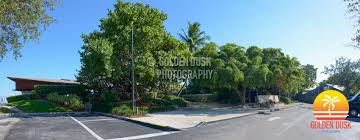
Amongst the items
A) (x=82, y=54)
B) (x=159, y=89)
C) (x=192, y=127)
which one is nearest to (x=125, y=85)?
(x=159, y=89)

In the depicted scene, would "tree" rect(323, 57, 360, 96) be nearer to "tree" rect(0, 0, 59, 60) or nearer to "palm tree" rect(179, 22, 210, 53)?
"palm tree" rect(179, 22, 210, 53)

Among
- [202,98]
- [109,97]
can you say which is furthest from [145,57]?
[202,98]

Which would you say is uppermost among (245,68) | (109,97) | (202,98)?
(245,68)

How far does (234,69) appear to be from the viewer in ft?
92.5

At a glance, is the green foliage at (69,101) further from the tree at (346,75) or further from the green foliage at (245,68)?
the tree at (346,75)

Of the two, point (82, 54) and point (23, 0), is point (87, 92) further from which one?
point (23, 0)

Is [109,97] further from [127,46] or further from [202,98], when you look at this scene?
[202,98]

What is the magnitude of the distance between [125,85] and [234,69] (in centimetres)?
1179

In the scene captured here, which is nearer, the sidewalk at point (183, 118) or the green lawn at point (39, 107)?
the sidewalk at point (183, 118)

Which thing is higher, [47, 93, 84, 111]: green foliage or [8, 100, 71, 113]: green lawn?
[47, 93, 84, 111]: green foliage

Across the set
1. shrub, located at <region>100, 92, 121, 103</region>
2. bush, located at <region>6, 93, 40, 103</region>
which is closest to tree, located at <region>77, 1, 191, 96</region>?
shrub, located at <region>100, 92, 121, 103</region>

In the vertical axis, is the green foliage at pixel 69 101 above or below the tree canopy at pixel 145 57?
below

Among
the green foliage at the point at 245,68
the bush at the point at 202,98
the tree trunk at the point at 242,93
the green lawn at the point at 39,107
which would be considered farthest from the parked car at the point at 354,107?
the green lawn at the point at 39,107

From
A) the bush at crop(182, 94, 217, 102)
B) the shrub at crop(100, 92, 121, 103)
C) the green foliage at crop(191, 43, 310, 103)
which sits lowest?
the bush at crop(182, 94, 217, 102)
